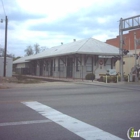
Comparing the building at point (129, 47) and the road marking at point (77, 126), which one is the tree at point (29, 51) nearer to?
the building at point (129, 47)

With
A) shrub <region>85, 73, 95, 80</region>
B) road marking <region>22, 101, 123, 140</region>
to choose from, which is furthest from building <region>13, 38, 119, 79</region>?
road marking <region>22, 101, 123, 140</region>

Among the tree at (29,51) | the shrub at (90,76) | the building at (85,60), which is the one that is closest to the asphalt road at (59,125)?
the shrub at (90,76)

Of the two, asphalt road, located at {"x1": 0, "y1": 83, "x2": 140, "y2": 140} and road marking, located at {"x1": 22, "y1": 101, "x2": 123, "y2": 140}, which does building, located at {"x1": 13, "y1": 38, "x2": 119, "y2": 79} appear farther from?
road marking, located at {"x1": 22, "y1": 101, "x2": 123, "y2": 140}

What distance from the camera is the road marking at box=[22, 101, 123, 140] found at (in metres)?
5.89

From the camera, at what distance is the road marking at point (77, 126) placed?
5.89 m

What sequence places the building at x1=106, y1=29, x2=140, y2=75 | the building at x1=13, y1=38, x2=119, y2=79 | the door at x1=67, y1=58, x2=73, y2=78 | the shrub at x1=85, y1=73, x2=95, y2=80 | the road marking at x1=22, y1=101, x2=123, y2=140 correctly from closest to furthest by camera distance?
the road marking at x1=22, y1=101, x2=123, y2=140 → the shrub at x1=85, y1=73, x2=95, y2=80 → the building at x1=13, y1=38, x2=119, y2=79 → the door at x1=67, y1=58, x2=73, y2=78 → the building at x1=106, y1=29, x2=140, y2=75

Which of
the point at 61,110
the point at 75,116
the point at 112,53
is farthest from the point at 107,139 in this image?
the point at 112,53

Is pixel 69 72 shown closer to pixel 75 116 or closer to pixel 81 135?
pixel 75 116

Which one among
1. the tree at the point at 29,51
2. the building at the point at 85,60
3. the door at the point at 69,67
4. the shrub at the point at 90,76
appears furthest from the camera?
the tree at the point at 29,51

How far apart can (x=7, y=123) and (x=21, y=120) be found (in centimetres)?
50

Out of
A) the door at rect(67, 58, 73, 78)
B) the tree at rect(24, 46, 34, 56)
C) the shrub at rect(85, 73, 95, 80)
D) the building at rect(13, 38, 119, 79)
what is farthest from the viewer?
the tree at rect(24, 46, 34, 56)

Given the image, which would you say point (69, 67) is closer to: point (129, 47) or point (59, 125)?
point (59, 125)

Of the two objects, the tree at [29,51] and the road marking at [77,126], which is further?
the tree at [29,51]

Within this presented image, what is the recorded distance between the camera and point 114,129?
257 inches
